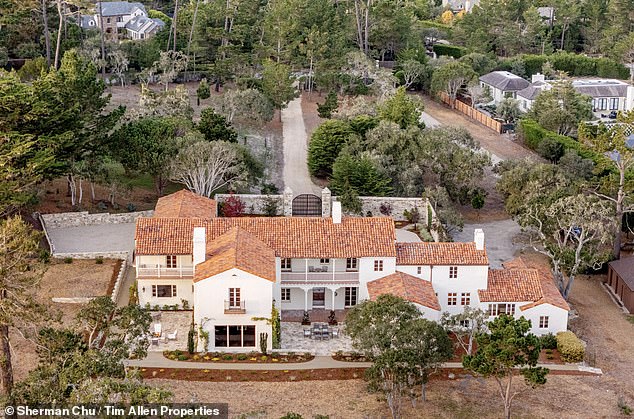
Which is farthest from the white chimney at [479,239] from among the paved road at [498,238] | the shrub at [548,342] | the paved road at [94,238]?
the paved road at [94,238]

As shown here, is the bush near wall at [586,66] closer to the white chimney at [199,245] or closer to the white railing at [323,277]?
the white railing at [323,277]

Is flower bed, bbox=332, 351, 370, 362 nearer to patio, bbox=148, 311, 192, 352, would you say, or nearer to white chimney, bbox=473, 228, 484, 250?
patio, bbox=148, 311, 192, 352

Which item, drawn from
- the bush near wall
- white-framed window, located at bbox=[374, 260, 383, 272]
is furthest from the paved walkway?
the bush near wall

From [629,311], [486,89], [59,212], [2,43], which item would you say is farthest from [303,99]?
[629,311]

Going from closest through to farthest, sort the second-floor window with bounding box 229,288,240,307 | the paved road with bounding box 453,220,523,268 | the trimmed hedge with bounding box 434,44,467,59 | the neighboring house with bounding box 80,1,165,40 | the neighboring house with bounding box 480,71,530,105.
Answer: the second-floor window with bounding box 229,288,240,307 < the paved road with bounding box 453,220,523,268 < the neighboring house with bounding box 480,71,530,105 < the neighboring house with bounding box 80,1,165,40 < the trimmed hedge with bounding box 434,44,467,59

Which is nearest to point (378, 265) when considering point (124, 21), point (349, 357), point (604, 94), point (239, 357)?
point (349, 357)

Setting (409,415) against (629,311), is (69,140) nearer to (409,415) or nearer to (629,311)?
(409,415)
